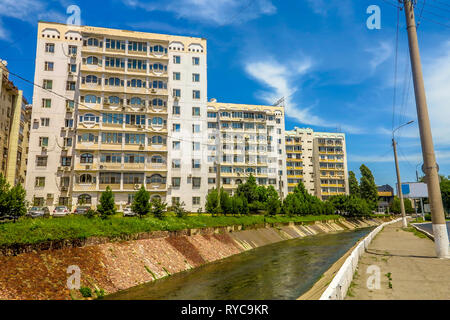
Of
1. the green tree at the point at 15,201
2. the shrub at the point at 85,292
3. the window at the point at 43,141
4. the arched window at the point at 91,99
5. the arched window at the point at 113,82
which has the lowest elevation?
the shrub at the point at 85,292

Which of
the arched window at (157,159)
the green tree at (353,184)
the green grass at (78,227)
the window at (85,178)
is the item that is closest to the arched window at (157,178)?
the arched window at (157,159)

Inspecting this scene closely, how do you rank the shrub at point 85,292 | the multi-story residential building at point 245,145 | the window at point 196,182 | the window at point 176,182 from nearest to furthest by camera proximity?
1. the shrub at point 85,292
2. the window at point 176,182
3. the window at point 196,182
4. the multi-story residential building at point 245,145

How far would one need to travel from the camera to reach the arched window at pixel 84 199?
1843 inches

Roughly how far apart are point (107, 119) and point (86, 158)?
7.33 metres

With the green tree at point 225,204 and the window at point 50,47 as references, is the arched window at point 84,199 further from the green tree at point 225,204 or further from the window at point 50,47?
the window at point 50,47

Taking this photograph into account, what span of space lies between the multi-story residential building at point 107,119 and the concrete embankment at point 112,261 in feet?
75.5

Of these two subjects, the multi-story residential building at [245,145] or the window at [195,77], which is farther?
the multi-story residential building at [245,145]

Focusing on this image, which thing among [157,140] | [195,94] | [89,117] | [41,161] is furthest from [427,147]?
[41,161]

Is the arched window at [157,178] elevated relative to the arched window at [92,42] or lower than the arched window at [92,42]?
lower

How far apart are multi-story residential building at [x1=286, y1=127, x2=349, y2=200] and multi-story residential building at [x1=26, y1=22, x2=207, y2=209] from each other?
5142cm

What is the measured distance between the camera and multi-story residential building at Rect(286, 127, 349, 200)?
322ft

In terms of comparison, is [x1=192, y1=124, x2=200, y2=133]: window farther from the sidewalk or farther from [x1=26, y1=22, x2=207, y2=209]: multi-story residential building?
the sidewalk

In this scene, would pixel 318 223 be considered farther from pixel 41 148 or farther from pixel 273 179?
pixel 41 148

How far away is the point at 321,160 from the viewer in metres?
99.6
